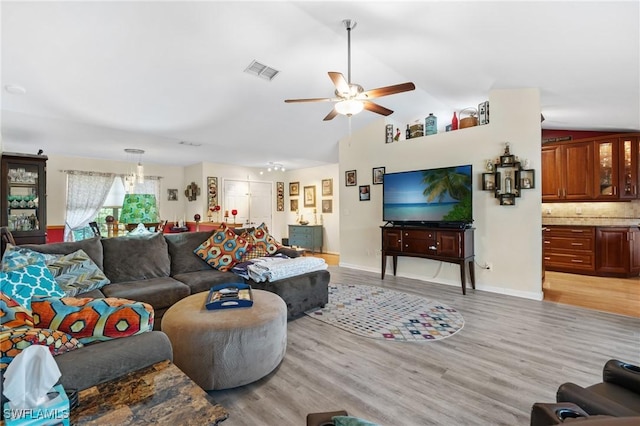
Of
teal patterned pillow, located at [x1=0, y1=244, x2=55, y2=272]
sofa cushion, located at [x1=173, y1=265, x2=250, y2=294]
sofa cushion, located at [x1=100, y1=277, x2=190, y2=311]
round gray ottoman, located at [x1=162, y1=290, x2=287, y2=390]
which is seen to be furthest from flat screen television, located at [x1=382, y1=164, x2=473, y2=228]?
teal patterned pillow, located at [x1=0, y1=244, x2=55, y2=272]

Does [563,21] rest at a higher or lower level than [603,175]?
higher

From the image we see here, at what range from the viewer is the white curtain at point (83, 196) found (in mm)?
6227

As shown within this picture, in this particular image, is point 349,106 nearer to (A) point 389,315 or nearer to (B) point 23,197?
(A) point 389,315

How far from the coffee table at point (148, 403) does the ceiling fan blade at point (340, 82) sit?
7.66ft

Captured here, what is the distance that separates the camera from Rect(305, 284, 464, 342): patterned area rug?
8.95 ft

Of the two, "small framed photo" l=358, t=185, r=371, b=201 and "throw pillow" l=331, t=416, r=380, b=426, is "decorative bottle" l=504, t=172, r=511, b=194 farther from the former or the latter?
"throw pillow" l=331, t=416, r=380, b=426

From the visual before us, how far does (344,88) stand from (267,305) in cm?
199

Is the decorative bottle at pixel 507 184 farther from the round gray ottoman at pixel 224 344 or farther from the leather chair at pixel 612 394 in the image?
the round gray ottoman at pixel 224 344

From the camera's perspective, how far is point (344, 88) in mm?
2707

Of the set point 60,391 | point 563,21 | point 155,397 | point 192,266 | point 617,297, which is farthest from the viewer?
point 617,297

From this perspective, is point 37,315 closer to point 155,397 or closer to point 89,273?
point 155,397

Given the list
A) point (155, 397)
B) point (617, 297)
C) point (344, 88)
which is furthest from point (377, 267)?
point (155, 397)

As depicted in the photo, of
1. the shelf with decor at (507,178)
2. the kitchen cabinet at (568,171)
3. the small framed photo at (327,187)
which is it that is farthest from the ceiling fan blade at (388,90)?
the small framed photo at (327,187)

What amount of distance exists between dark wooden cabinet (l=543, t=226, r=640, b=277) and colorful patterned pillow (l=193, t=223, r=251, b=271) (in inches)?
179
